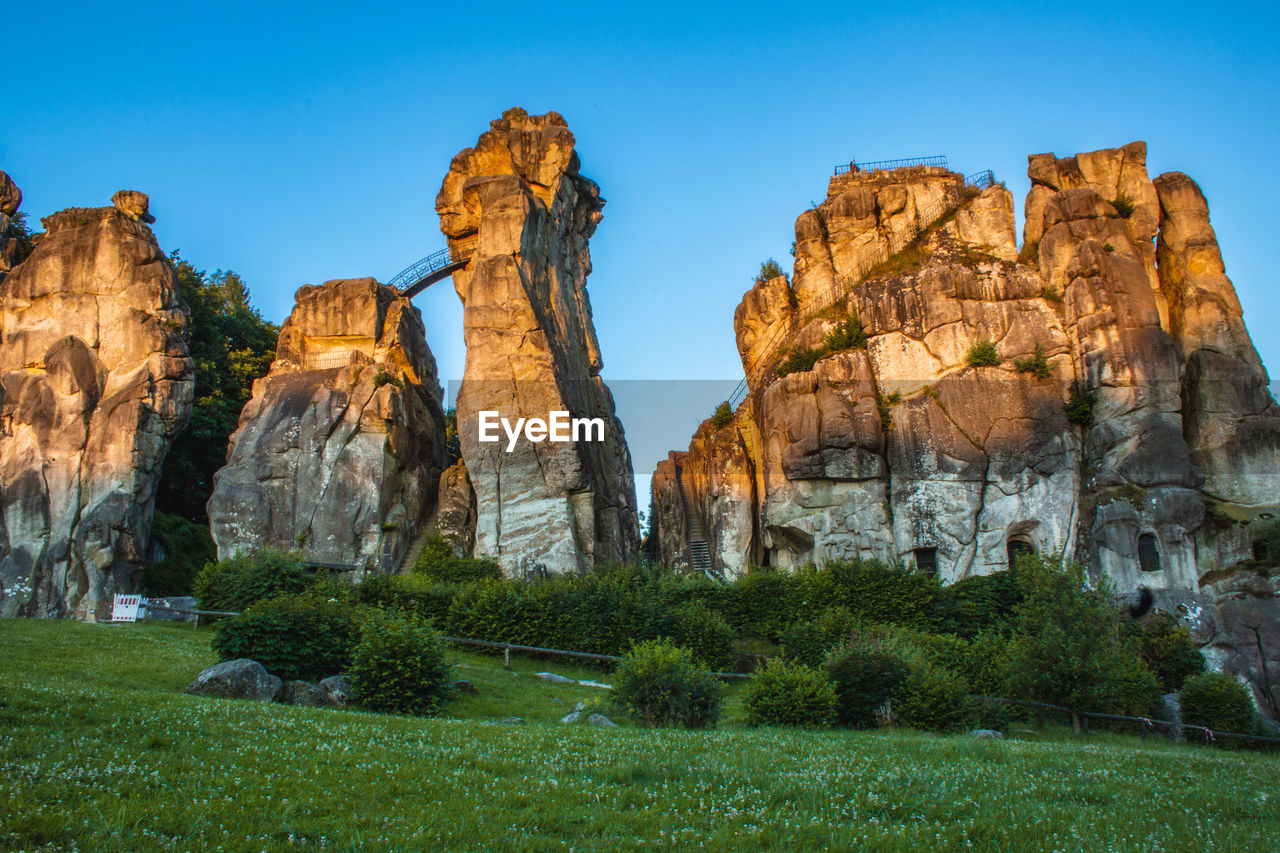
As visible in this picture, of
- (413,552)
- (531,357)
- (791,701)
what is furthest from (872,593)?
(413,552)

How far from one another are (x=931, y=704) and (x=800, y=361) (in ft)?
81.2

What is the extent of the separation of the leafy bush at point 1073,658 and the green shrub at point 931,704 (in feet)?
15.2

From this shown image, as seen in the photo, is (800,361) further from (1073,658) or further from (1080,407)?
(1073,658)

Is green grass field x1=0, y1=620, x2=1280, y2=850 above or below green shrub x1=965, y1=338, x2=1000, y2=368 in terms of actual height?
below

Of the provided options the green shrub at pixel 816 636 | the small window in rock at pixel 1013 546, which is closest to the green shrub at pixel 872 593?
the green shrub at pixel 816 636

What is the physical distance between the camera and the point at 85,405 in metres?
40.7

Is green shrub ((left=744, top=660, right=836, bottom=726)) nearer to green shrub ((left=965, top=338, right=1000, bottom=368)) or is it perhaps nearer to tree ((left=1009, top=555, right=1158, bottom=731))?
tree ((left=1009, top=555, right=1158, bottom=731))

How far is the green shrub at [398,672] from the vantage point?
17.1 metres

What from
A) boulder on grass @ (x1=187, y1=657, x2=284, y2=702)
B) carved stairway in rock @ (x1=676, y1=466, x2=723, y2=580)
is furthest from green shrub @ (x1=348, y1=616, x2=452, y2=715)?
carved stairway in rock @ (x1=676, y1=466, x2=723, y2=580)

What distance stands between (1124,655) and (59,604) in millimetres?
39948

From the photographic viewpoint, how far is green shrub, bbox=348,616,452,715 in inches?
674

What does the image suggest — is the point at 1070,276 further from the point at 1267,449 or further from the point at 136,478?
the point at 136,478

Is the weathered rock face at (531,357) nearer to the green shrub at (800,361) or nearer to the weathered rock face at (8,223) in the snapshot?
the green shrub at (800,361)

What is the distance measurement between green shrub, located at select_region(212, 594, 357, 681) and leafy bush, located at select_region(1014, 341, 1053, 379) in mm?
30721
